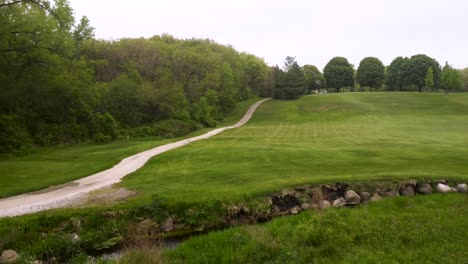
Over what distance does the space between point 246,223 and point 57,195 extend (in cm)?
871

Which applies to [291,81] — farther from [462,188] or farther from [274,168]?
[462,188]

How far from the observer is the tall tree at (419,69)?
9475 centimetres

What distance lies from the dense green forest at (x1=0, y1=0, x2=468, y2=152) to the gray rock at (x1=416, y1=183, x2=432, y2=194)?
1053 inches

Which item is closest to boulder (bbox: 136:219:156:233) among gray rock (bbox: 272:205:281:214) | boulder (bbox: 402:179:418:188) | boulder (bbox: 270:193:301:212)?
gray rock (bbox: 272:205:281:214)

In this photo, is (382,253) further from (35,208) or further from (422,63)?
(422,63)

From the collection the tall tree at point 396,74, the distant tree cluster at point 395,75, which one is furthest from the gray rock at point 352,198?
the tall tree at point 396,74

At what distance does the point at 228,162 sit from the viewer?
21719 mm

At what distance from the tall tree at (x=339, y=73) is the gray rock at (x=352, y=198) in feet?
323

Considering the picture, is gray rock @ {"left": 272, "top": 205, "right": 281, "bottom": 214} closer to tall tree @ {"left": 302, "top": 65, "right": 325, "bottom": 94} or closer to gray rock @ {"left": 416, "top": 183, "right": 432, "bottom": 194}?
gray rock @ {"left": 416, "top": 183, "right": 432, "bottom": 194}

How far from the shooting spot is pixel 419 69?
95.3 meters

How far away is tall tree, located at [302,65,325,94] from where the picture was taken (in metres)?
107

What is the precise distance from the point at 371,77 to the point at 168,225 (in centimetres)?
10363

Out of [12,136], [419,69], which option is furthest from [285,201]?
[419,69]

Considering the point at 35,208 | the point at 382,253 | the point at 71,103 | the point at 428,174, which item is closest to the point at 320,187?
the point at 428,174
